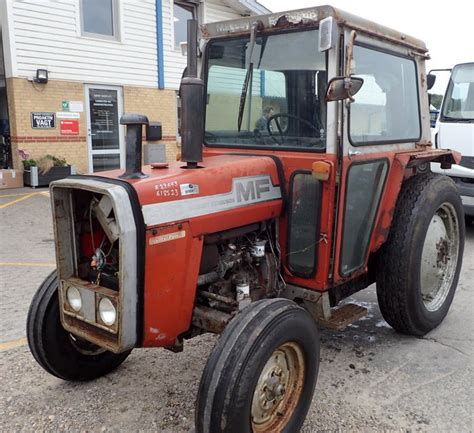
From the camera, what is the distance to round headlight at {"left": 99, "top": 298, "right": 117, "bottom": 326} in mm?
2426

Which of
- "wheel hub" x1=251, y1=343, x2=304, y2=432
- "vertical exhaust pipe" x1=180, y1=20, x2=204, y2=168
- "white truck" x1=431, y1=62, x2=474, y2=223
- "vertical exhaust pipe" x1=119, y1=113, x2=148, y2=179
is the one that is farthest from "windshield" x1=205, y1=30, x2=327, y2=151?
"white truck" x1=431, y1=62, x2=474, y2=223

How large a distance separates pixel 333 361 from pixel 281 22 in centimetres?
225

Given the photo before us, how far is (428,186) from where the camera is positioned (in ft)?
11.9

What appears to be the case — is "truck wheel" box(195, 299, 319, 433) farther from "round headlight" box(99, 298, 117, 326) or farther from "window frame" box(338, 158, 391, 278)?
"window frame" box(338, 158, 391, 278)

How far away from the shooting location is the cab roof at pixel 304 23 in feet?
9.30

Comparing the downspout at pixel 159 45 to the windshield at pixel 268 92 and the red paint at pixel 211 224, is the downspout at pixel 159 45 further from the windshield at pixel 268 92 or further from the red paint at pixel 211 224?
the red paint at pixel 211 224

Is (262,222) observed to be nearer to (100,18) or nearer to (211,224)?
(211,224)

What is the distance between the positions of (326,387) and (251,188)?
134 centimetres

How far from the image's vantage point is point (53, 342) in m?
2.94

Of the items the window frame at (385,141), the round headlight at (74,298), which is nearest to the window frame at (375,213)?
the window frame at (385,141)

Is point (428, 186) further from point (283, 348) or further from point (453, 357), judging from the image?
point (283, 348)

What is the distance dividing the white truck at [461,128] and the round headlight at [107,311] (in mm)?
5590

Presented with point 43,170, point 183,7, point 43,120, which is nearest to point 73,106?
point 43,120

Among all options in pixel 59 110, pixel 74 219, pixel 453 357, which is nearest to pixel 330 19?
pixel 74 219
